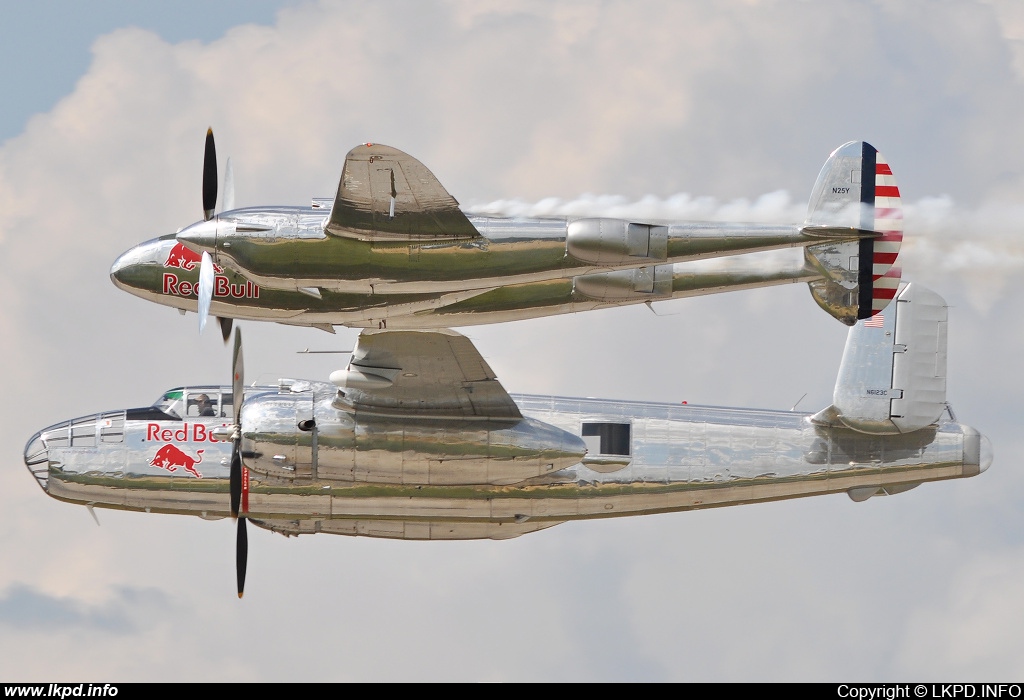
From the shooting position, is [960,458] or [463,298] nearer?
[463,298]

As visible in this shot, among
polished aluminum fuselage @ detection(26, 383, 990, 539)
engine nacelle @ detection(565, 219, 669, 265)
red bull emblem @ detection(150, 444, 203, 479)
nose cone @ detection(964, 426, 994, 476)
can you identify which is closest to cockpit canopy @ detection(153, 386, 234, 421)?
polished aluminum fuselage @ detection(26, 383, 990, 539)

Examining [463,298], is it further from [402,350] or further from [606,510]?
[606,510]

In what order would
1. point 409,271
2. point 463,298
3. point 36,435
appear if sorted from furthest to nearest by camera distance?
point 36,435 → point 463,298 → point 409,271

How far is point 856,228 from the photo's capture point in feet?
106

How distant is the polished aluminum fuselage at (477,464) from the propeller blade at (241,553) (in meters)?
0.75

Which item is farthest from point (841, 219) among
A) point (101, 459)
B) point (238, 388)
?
point (101, 459)

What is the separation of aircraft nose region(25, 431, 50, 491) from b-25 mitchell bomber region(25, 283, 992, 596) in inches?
1.1

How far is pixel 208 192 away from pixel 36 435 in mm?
6094

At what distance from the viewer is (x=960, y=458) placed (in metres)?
34.1

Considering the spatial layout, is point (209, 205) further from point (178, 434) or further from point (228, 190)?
point (178, 434)

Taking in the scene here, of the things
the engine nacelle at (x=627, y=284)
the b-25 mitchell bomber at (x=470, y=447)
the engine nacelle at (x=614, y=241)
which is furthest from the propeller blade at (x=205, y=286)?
the engine nacelle at (x=627, y=284)

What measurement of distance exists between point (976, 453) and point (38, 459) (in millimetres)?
18735

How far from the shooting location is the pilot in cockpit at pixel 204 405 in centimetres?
3319

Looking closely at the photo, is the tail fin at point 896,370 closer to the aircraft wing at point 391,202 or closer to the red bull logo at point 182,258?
the aircraft wing at point 391,202
